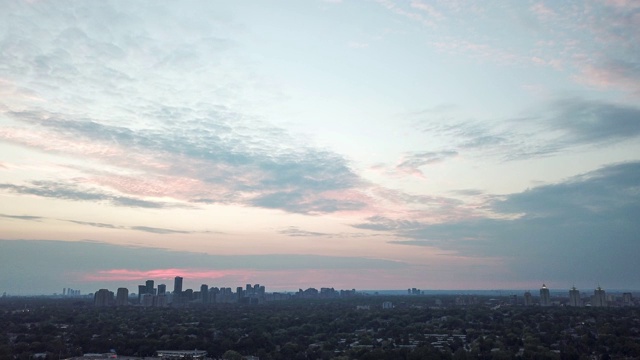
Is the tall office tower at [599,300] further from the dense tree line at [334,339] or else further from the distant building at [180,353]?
the distant building at [180,353]

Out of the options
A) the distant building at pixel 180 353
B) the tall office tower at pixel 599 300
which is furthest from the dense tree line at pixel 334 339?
the tall office tower at pixel 599 300

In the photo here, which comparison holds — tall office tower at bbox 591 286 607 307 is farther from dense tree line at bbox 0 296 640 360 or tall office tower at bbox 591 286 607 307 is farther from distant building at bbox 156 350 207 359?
distant building at bbox 156 350 207 359

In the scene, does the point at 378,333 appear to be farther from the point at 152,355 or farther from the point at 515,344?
the point at 152,355

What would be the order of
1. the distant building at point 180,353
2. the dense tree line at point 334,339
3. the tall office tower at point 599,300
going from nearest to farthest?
the dense tree line at point 334,339
the distant building at point 180,353
the tall office tower at point 599,300

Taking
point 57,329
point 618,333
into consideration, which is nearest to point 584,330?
point 618,333

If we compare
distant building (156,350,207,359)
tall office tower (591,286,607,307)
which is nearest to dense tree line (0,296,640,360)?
distant building (156,350,207,359)

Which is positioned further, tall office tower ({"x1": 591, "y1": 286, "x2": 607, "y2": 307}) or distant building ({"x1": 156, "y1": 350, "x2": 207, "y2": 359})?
tall office tower ({"x1": 591, "y1": 286, "x2": 607, "y2": 307})

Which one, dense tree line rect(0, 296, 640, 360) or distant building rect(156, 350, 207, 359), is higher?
dense tree line rect(0, 296, 640, 360)

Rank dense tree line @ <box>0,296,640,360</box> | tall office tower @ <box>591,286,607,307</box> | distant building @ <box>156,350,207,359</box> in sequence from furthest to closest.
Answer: tall office tower @ <box>591,286,607,307</box> → distant building @ <box>156,350,207,359</box> → dense tree line @ <box>0,296,640,360</box>

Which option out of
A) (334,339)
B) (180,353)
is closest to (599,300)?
(334,339)

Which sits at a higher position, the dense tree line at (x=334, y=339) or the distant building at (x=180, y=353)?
the dense tree line at (x=334, y=339)

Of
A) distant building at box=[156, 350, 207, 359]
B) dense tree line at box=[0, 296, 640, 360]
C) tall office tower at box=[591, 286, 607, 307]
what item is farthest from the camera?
tall office tower at box=[591, 286, 607, 307]
